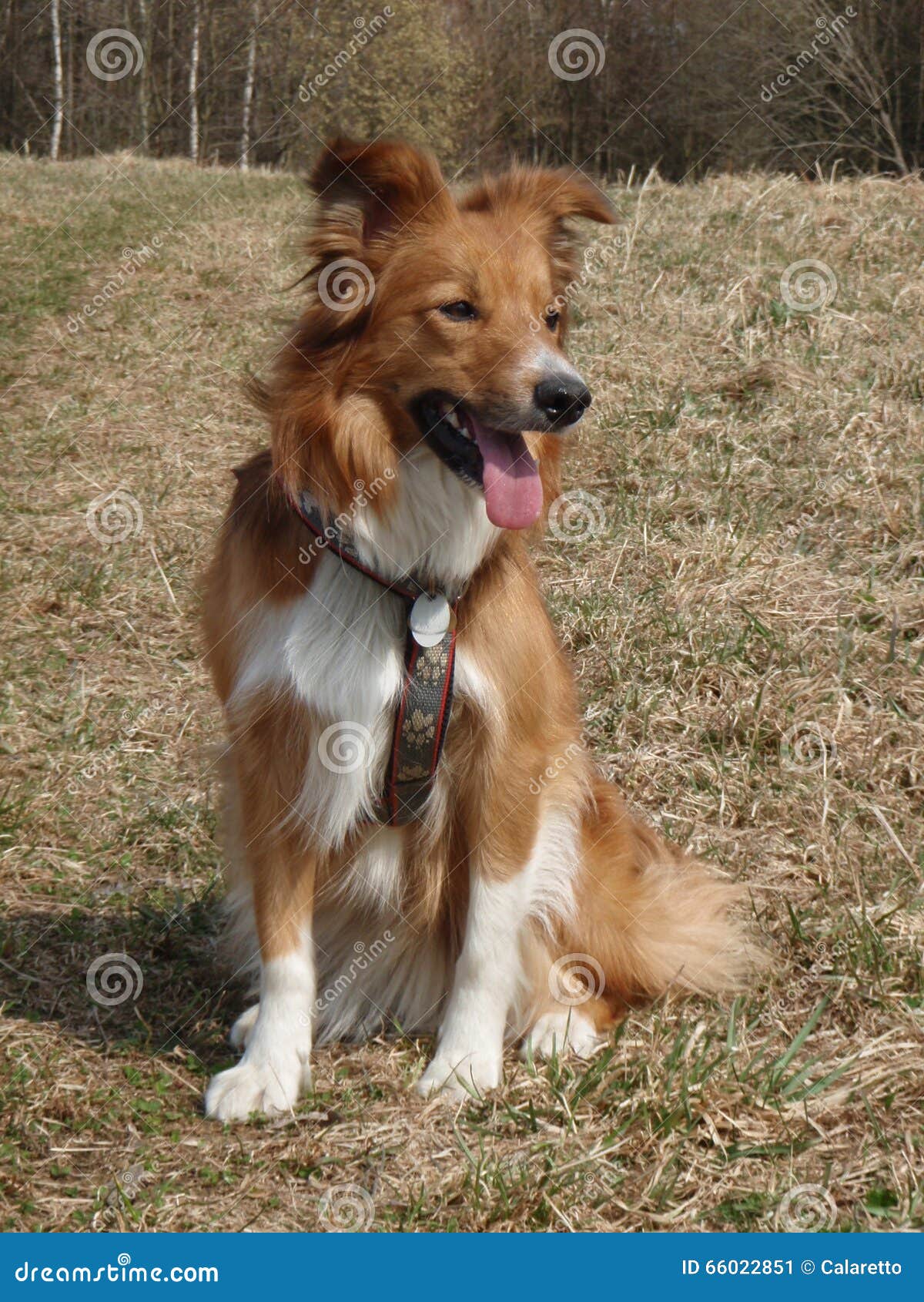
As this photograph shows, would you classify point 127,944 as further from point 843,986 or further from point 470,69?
point 470,69

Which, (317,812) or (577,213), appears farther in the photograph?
(577,213)

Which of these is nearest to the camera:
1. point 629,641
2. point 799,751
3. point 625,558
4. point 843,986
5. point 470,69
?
point 843,986

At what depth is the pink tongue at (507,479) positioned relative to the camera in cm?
275

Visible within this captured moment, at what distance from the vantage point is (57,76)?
26062 millimetres

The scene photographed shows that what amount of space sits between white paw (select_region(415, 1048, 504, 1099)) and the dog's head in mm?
1335

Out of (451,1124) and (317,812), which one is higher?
(317,812)

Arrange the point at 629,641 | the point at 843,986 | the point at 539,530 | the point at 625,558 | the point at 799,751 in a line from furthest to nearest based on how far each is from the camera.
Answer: the point at 625,558 → the point at 629,641 → the point at 799,751 → the point at 843,986 → the point at 539,530

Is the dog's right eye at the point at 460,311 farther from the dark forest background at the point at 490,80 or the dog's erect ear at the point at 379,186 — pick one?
the dark forest background at the point at 490,80

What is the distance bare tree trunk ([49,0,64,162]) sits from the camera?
25547 mm

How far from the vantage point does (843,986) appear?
322 centimetres

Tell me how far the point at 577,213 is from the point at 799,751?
203cm

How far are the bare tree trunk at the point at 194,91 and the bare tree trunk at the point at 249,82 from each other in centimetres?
99

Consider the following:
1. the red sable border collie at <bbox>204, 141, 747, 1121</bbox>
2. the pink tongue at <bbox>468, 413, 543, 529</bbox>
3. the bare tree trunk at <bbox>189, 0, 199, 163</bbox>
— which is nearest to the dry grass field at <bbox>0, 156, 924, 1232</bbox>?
the red sable border collie at <bbox>204, 141, 747, 1121</bbox>

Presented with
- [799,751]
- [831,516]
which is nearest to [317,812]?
[799,751]
